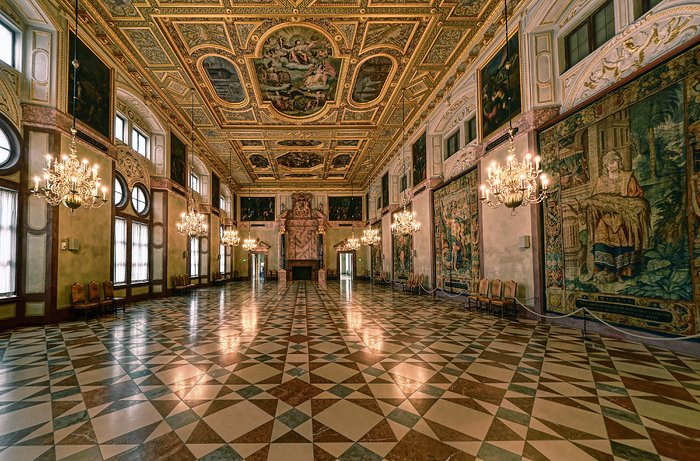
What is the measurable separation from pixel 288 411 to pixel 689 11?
781 cm

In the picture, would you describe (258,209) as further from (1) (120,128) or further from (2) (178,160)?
(1) (120,128)

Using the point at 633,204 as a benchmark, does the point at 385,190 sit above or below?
above

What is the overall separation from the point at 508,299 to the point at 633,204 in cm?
366

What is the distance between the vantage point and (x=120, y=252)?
10.7m

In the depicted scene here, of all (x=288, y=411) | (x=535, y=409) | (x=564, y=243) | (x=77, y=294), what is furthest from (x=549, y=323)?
(x=77, y=294)

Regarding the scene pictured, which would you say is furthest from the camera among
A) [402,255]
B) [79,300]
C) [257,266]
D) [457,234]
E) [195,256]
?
[257,266]

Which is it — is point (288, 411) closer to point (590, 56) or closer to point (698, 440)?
point (698, 440)

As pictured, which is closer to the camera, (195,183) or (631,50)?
(631,50)

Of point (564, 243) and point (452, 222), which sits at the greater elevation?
point (452, 222)

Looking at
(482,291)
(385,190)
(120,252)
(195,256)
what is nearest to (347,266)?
(385,190)

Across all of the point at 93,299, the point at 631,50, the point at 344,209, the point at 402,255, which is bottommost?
the point at 93,299

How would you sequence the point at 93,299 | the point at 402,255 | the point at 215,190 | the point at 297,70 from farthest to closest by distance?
the point at 215,190 → the point at 402,255 → the point at 297,70 → the point at 93,299

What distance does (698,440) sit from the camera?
255 centimetres

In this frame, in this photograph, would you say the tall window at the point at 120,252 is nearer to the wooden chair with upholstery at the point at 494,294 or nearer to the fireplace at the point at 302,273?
the wooden chair with upholstery at the point at 494,294
